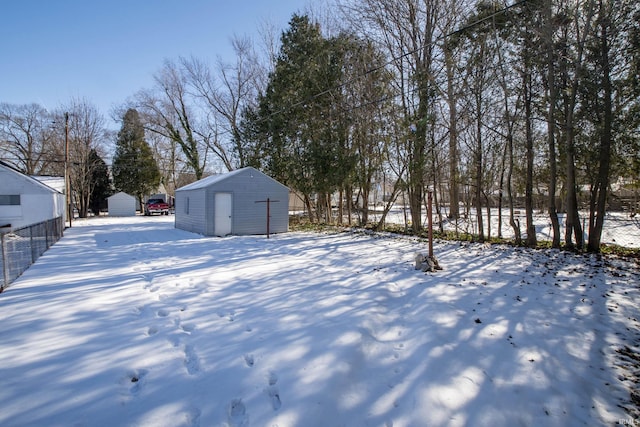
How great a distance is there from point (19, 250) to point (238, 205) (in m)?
7.40

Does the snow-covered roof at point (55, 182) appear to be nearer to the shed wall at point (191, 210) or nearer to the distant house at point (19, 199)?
the distant house at point (19, 199)

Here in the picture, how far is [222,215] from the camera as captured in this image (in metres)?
12.7

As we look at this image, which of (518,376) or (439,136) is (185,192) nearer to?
(439,136)

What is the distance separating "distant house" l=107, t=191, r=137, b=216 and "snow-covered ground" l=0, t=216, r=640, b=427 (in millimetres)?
23989

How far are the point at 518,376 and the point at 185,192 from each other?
14.7 m

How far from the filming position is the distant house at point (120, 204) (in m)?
27.4

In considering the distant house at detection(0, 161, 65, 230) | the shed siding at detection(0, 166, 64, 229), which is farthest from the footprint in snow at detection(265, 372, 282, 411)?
the shed siding at detection(0, 166, 64, 229)

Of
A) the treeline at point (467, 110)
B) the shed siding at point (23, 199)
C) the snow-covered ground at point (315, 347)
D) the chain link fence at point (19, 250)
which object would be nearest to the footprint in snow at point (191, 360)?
the snow-covered ground at point (315, 347)

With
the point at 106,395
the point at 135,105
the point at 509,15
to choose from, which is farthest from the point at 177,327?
the point at 135,105

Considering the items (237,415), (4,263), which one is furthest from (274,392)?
(4,263)

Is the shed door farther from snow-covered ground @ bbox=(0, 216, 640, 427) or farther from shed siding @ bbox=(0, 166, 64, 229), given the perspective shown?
shed siding @ bbox=(0, 166, 64, 229)

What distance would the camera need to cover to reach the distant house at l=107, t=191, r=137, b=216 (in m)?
27.4

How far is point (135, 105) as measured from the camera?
2619 cm

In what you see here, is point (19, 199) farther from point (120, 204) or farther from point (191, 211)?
point (120, 204)
